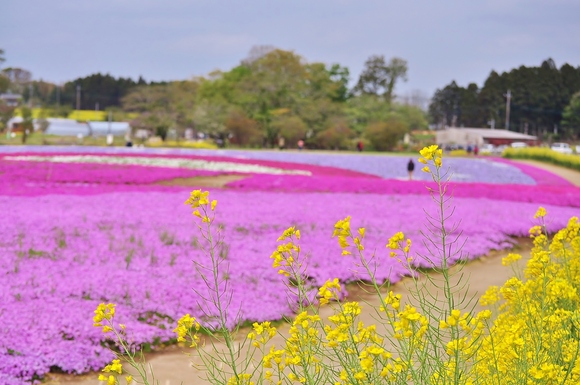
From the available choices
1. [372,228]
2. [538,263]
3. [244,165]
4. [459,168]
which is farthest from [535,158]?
[538,263]

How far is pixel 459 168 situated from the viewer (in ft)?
127

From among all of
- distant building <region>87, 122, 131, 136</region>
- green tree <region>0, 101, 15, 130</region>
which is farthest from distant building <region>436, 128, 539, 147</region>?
green tree <region>0, 101, 15, 130</region>

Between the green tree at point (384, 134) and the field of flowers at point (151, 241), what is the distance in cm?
4762

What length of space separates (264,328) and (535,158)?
168 ft

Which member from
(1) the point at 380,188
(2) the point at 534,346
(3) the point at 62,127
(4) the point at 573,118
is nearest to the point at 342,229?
(2) the point at 534,346

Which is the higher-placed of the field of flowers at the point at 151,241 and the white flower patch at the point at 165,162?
the white flower patch at the point at 165,162

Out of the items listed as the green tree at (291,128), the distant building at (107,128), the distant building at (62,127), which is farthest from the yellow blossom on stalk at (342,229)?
the distant building at (107,128)

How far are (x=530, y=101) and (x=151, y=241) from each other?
321 feet

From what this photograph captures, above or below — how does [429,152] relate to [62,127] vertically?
below

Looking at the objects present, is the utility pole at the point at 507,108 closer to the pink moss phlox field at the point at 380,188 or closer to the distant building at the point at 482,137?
the distant building at the point at 482,137

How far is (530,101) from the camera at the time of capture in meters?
103

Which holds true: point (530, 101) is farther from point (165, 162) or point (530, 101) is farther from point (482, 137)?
point (165, 162)

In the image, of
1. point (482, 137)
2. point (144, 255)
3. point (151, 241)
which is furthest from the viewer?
point (482, 137)

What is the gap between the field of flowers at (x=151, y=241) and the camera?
750 cm
